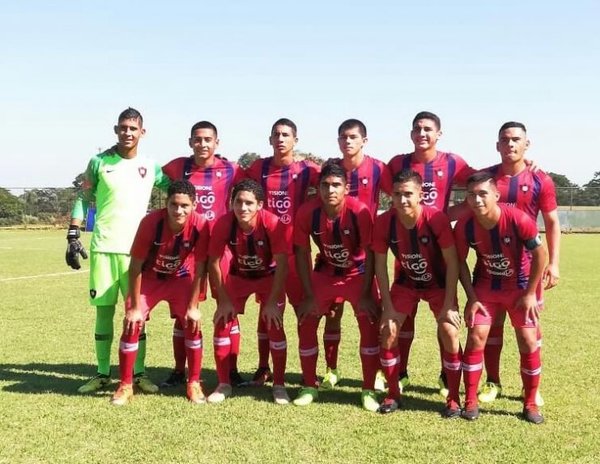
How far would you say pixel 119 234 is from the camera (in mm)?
5223

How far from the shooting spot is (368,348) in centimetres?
481

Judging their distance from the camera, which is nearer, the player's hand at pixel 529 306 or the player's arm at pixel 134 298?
the player's hand at pixel 529 306

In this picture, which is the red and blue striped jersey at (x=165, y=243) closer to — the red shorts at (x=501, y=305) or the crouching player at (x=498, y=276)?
the crouching player at (x=498, y=276)

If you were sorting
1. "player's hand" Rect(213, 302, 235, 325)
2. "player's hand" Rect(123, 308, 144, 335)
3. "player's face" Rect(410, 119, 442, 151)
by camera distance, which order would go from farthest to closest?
1. "player's face" Rect(410, 119, 442, 151)
2. "player's hand" Rect(213, 302, 235, 325)
3. "player's hand" Rect(123, 308, 144, 335)

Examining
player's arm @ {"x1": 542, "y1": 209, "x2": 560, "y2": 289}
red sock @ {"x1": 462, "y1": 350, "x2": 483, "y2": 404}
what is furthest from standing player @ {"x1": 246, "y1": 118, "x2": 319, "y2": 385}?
player's arm @ {"x1": 542, "y1": 209, "x2": 560, "y2": 289}

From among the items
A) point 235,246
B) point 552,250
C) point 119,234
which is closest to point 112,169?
point 119,234

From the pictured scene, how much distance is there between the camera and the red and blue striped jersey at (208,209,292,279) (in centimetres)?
487

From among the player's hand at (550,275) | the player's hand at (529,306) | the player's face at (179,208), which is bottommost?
the player's hand at (529,306)

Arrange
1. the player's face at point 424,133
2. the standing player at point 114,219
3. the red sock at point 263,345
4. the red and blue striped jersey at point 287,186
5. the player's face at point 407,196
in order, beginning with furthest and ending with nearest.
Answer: the red sock at point 263,345, the red and blue striped jersey at point 287,186, the standing player at point 114,219, the player's face at point 424,133, the player's face at point 407,196

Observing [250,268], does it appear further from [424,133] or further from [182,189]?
[424,133]

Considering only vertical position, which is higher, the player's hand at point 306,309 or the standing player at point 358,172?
the standing player at point 358,172

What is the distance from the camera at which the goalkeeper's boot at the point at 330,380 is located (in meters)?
5.25

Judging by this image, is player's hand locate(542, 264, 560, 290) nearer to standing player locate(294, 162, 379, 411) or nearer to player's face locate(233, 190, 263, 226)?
standing player locate(294, 162, 379, 411)

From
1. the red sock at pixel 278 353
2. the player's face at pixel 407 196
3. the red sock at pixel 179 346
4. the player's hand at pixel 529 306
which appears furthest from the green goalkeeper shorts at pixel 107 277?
the player's hand at pixel 529 306
